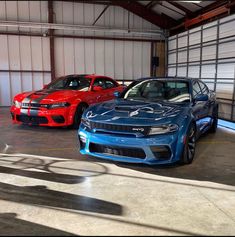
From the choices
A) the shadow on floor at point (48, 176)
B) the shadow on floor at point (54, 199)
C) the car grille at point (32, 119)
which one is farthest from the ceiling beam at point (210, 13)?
the shadow on floor at point (54, 199)

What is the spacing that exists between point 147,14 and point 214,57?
458cm

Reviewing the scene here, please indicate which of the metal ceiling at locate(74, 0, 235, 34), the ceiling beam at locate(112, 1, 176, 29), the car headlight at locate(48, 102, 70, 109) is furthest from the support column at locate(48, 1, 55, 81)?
the car headlight at locate(48, 102, 70, 109)

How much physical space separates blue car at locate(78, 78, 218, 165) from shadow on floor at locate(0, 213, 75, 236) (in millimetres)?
1567

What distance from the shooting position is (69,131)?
6430 mm

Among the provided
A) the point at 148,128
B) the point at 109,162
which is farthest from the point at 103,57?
the point at 148,128

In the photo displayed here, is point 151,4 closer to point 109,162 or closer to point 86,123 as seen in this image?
point 86,123

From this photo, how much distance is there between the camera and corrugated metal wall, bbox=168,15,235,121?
8422 mm

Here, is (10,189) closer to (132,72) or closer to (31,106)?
(31,106)

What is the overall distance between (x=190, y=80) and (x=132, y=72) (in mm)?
8650

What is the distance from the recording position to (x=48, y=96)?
20.7 ft

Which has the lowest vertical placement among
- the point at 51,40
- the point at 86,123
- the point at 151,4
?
the point at 86,123

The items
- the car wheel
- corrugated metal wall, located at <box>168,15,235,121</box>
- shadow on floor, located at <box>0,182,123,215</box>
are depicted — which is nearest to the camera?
shadow on floor, located at <box>0,182,123,215</box>

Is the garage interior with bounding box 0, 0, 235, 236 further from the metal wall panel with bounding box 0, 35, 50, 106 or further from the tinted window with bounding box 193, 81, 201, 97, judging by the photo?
the tinted window with bounding box 193, 81, 201, 97

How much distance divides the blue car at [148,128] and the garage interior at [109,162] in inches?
9.9
